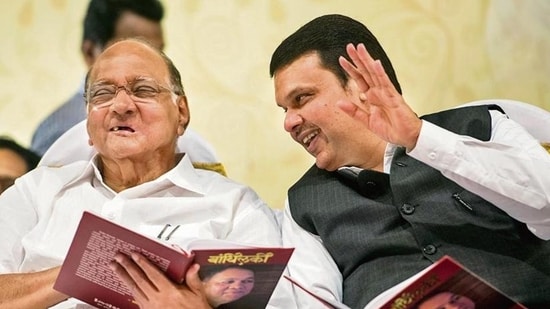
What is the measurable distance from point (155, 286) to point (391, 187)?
2.17 ft

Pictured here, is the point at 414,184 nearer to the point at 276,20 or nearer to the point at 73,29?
the point at 276,20

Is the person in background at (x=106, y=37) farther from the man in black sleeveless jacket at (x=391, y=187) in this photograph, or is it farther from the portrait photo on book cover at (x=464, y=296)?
the portrait photo on book cover at (x=464, y=296)

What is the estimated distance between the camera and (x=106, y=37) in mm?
2404

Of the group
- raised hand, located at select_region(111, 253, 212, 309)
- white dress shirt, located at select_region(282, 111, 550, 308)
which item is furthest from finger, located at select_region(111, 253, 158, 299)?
white dress shirt, located at select_region(282, 111, 550, 308)

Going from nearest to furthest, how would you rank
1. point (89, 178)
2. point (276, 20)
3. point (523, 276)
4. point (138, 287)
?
1. point (138, 287)
2. point (523, 276)
3. point (89, 178)
4. point (276, 20)

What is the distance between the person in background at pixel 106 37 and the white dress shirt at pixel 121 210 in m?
0.31

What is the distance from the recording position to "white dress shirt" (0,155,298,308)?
1844 millimetres

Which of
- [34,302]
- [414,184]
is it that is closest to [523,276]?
[414,184]

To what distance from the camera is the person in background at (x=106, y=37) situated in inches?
92.2

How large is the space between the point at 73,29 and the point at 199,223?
0.95 meters

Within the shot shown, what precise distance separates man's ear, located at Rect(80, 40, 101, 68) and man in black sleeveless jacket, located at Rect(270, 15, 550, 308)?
2.28 feet

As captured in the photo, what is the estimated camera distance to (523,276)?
5.29 ft

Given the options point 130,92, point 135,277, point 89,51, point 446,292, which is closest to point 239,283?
point 135,277

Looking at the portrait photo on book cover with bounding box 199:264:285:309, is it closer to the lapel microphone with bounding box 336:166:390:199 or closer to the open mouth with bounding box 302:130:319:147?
Answer: the lapel microphone with bounding box 336:166:390:199
